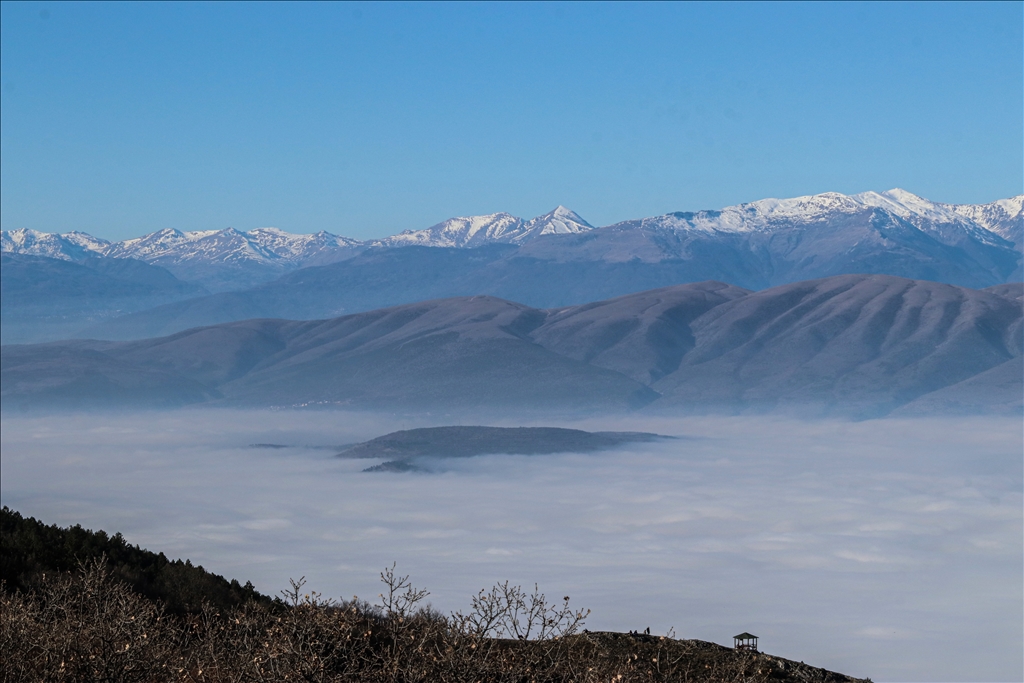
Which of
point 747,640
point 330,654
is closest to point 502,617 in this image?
point 330,654

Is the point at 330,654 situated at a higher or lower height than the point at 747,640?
higher

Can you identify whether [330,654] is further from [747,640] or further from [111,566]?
[747,640]

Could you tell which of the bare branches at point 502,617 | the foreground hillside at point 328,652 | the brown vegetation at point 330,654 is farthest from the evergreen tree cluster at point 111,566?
the bare branches at point 502,617

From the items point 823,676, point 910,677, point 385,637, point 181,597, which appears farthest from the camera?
point 910,677

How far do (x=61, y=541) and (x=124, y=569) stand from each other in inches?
145

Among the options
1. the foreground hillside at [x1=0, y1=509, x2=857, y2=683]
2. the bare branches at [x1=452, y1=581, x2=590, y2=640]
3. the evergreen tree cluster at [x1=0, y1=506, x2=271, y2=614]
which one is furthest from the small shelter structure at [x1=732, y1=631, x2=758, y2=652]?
the bare branches at [x1=452, y1=581, x2=590, y2=640]

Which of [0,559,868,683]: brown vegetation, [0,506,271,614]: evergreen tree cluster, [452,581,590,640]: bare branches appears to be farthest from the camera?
[0,506,271,614]: evergreen tree cluster

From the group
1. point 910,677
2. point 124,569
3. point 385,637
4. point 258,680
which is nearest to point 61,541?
point 124,569

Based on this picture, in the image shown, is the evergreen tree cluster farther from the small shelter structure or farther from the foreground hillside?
the small shelter structure

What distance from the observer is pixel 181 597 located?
4194 cm

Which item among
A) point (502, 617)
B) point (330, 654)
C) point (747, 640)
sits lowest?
point (747, 640)

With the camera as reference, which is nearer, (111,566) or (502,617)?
(502,617)

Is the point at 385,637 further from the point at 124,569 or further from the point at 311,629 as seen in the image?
the point at 124,569

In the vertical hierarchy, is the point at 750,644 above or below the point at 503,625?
below
